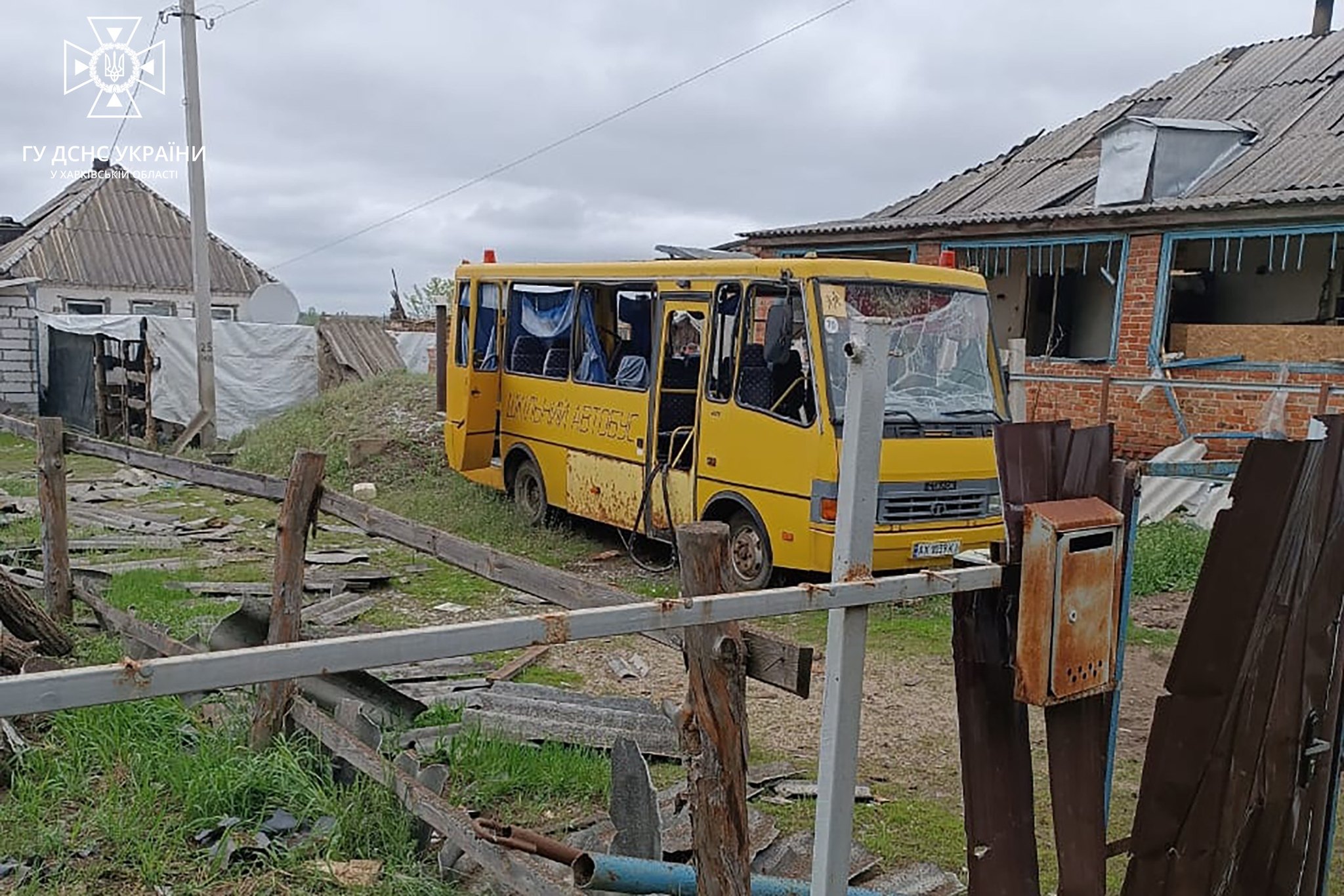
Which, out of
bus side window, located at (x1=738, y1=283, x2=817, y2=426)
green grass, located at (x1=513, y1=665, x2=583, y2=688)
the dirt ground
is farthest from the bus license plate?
green grass, located at (x1=513, y1=665, x2=583, y2=688)

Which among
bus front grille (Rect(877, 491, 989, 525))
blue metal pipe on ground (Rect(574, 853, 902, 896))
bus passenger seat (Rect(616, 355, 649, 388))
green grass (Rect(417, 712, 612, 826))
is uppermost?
bus passenger seat (Rect(616, 355, 649, 388))

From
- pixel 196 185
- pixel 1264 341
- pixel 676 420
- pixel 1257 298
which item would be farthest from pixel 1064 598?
pixel 196 185

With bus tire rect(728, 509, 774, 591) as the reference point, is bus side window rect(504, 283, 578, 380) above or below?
above

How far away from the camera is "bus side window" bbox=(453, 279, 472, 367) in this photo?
10.9 metres

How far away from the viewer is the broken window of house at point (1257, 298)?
10750 millimetres

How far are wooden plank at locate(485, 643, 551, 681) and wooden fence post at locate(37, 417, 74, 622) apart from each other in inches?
111

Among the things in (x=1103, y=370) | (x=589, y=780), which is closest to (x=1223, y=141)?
(x=1103, y=370)

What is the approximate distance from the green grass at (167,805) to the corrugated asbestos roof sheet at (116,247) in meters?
23.9

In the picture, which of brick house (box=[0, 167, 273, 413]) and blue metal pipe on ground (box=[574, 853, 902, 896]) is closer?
blue metal pipe on ground (box=[574, 853, 902, 896])

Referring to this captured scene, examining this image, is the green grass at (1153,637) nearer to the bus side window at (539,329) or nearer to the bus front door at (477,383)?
the bus side window at (539,329)

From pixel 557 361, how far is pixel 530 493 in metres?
1.47

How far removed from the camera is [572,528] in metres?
10.4

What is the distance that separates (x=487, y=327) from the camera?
10.8 m

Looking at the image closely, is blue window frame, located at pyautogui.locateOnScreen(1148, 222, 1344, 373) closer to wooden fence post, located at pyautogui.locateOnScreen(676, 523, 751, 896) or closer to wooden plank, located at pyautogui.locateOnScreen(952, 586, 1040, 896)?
wooden plank, located at pyautogui.locateOnScreen(952, 586, 1040, 896)
